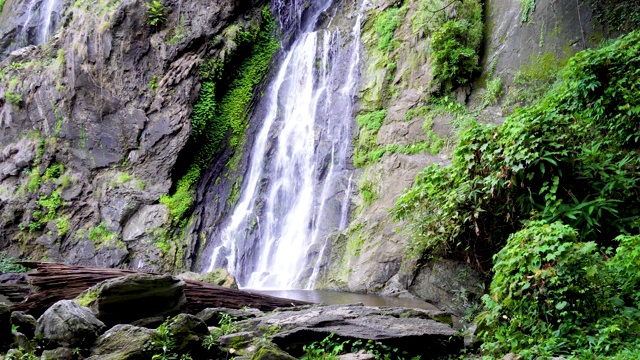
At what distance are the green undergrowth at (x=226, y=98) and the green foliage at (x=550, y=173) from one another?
10.7m

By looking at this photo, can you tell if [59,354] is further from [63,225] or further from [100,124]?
[100,124]

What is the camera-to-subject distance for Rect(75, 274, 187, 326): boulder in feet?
17.3

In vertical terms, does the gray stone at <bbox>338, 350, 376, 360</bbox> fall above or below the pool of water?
above

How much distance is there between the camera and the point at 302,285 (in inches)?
454

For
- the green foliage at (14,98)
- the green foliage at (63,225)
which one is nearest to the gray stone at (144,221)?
the green foliage at (63,225)

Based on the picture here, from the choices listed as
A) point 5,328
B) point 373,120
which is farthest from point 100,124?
point 5,328

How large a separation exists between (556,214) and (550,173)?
479 millimetres

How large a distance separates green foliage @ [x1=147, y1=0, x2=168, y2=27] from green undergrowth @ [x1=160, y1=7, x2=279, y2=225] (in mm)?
2277

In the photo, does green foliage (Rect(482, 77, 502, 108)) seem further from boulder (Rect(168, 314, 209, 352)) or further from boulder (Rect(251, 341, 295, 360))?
boulder (Rect(251, 341, 295, 360))

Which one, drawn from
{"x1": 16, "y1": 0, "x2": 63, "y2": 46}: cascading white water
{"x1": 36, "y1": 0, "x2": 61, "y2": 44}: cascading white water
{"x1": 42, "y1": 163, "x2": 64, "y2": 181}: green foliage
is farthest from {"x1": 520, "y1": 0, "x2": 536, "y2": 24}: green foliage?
{"x1": 36, "y1": 0, "x2": 61, "y2": 44}: cascading white water

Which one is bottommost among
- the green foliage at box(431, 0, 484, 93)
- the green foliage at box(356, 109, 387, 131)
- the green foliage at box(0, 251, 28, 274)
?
the green foliage at box(0, 251, 28, 274)

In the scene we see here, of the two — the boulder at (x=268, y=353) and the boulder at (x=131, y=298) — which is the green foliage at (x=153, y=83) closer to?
the boulder at (x=131, y=298)

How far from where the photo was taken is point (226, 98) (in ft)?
58.5

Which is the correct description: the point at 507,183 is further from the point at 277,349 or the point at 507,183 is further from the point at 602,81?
the point at 277,349
